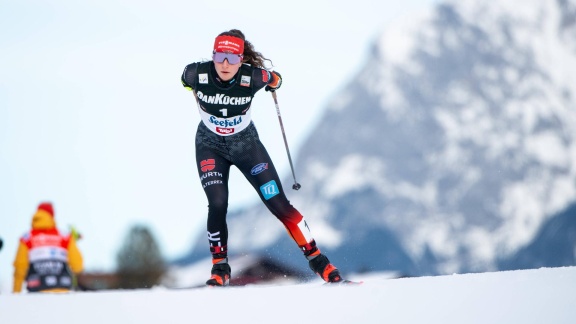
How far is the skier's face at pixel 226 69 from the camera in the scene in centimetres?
920

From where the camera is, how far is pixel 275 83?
9703 millimetres

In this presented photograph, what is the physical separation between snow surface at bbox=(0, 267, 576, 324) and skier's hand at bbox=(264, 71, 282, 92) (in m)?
2.75

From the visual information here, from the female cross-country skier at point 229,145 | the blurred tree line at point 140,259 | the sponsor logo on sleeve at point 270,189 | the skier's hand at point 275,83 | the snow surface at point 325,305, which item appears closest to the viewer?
the snow surface at point 325,305

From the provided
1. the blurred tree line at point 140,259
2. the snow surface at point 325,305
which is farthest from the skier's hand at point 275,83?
→ the blurred tree line at point 140,259

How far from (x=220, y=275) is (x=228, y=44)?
7.18 feet

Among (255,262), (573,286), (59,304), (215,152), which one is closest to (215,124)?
(215,152)

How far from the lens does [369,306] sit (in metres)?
6.51

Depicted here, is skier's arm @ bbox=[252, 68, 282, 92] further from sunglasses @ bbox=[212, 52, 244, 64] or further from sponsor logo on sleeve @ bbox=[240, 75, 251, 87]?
sunglasses @ bbox=[212, 52, 244, 64]

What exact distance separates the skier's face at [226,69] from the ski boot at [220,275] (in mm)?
1804

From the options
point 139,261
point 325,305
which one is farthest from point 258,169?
point 139,261

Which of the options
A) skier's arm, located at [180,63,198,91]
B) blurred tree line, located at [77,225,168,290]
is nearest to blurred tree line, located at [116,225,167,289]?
blurred tree line, located at [77,225,168,290]

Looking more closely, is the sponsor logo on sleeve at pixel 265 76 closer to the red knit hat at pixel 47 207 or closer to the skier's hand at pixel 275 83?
the skier's hand at pixel 275 83

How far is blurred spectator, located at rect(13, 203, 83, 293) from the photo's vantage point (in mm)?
12742

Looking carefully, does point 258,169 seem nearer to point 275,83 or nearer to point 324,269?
point 275,83
